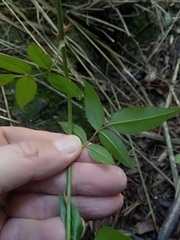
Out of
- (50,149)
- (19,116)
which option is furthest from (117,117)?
(19,116)

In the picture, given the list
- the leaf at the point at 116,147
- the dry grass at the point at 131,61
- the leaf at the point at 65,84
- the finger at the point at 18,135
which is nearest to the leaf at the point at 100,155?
the leaf at the point at 116,147

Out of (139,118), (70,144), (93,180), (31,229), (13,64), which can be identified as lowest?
(31,229)

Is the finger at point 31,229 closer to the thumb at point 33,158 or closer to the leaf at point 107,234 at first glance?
the thumb at point 33,158

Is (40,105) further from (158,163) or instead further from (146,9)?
(146,9)

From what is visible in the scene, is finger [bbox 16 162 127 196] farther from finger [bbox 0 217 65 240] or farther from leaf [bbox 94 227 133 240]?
leaf [bbox 94 227 133 240]

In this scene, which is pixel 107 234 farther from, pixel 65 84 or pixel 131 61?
pixel 131 61

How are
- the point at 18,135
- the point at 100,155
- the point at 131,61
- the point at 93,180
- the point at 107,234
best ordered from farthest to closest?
the point at 131,61
the point at 18,135
the point at 93,180
the point at 100,155
the point at 107,234

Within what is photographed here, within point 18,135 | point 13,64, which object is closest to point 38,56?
point 13,64
